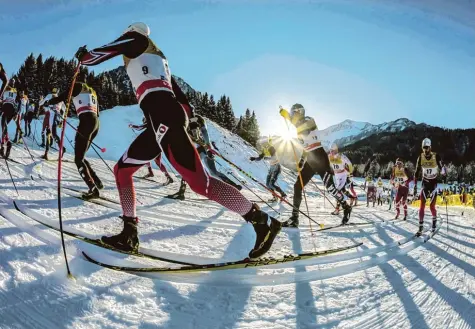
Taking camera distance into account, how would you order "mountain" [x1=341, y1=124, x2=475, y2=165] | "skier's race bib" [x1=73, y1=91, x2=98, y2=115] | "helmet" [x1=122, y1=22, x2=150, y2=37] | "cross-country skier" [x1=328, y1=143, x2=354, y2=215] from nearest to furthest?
"helmet" [x1=122, y1=22, x2=150, y2=37], "skier's race bib" [x1=73, y1=91, x2=98, y2=115], "cross-country skier" [x1=328, y1=143, x2=354, y2=215], "mountain" [x1=341, y1=124, x2=475, y2=165]

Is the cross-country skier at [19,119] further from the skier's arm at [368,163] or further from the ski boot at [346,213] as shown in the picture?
the skier's arm at [368,163]

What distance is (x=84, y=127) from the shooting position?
616 centimetres

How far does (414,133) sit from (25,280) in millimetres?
189701

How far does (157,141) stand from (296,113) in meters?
4.59

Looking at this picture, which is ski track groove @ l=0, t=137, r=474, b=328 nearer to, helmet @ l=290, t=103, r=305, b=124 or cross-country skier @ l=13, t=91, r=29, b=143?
helmet @ l=290, t=103, r=305, b=124

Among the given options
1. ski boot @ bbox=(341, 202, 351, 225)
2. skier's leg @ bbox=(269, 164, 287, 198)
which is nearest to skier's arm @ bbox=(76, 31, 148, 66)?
ski boot @ bbox=(341, 202, 351, 225)

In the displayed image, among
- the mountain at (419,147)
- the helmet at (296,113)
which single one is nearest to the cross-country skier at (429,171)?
the helmet at (296,113)

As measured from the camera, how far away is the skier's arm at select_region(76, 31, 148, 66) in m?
2.75

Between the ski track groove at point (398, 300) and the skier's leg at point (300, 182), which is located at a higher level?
the skier's leg at point (300, 182)

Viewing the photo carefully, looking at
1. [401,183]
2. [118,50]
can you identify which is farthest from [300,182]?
[401,183]

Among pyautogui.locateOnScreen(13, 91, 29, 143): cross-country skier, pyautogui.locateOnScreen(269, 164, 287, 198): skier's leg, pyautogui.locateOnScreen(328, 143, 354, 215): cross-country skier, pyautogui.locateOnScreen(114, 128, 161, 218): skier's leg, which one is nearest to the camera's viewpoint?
pyautogui.locateOnScreen(114, 128, 161, 218): skier's leg

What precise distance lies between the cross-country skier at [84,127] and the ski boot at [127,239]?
9.24 feet

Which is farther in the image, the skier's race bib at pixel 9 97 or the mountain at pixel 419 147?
the mountain at pixel 419 147

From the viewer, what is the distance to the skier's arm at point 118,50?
108 inches
